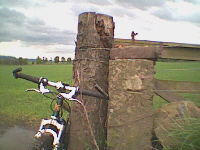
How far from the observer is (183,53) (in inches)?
99.3

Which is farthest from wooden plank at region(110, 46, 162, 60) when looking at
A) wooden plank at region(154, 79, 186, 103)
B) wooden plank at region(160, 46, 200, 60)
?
wooden plank at region(154, 79, 186, 103)

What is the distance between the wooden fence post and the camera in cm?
259

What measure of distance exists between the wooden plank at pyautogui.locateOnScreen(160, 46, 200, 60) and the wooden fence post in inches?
30.9

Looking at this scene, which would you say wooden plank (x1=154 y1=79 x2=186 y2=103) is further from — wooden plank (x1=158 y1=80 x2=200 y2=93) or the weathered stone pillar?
the weathered stone pillar

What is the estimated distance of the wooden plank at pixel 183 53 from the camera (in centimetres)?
247

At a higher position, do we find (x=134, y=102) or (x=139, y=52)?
(x=139, y=52)

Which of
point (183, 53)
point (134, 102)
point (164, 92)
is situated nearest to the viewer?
point (134, 102)

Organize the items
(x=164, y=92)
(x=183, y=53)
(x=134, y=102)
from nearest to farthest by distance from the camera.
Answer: (x=134, y=102) → (x=183, y=53) → (x=164, y=92)

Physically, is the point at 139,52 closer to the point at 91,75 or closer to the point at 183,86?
the point at 91,75

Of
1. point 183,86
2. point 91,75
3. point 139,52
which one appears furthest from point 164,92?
point 91,75

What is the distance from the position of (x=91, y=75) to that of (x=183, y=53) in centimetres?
118

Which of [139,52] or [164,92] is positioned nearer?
[139,52]

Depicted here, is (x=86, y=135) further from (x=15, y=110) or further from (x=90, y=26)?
(x=15, y=110)

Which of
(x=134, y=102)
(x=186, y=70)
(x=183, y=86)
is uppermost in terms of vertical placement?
(x=186, y=70)
